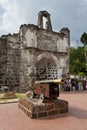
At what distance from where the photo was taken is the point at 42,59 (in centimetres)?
1794

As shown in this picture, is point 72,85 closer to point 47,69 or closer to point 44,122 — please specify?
point 47,69

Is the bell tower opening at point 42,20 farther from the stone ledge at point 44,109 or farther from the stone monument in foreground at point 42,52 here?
the stone ledge at point 44,109

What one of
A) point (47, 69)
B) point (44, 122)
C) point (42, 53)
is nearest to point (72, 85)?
point (47, 69)

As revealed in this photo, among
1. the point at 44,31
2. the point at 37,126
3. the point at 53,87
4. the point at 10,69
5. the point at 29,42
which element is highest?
the point at 44,31

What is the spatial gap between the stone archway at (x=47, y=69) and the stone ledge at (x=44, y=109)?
10373 millimetres

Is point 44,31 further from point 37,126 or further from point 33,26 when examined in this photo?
point 37,126

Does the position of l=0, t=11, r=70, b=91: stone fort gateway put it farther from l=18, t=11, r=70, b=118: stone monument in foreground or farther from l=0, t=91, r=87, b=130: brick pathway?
l=0, t=91, r=87, b=130: brick pathway

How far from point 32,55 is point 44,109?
9562mm

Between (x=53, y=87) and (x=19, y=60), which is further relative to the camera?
(x=19, y=60)

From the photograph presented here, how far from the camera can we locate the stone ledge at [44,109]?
7094mm

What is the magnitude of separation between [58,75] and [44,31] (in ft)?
12.9

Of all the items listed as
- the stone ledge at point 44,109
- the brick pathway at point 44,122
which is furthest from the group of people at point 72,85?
the brick pathway at point 44,122

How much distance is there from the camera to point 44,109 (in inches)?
286

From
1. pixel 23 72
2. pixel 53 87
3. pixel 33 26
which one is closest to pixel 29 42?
pixel 33 26
